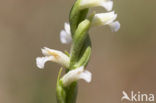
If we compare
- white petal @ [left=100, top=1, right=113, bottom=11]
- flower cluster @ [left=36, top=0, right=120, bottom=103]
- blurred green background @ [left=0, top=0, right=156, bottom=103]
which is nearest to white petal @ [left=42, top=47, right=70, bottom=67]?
flower cluster @ [left=36, top=0, right=120, bottom=103]

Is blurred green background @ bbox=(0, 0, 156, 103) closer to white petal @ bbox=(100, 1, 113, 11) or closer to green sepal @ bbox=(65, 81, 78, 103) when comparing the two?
green sepal @ bbox=(65, 81, 78, 103)

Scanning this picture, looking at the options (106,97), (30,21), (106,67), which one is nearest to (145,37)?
(106,67)

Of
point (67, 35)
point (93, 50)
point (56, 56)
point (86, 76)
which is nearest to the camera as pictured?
point (86, 76)

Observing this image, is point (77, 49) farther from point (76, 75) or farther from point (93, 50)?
point (93, 50)

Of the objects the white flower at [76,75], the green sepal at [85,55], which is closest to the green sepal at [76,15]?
the green sepal at [85,55]

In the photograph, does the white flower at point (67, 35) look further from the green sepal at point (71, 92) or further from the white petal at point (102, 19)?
the green sepal at point (71, 92)

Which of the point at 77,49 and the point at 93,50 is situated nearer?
the point at 77,49

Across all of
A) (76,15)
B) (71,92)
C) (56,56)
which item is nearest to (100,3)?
(76,15)
